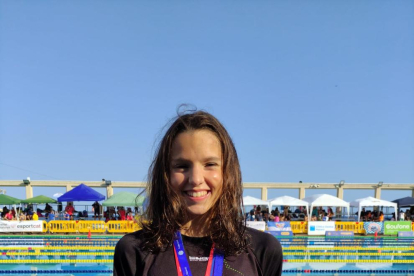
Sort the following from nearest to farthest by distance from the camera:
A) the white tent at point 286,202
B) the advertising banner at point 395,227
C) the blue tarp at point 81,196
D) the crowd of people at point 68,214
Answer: the advertising banner at point 395,227 < the blue tarp at point 81,196 < the crowd of people at point 68,214 < the white tent at point 286,202

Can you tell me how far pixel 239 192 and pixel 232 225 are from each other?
170 mm

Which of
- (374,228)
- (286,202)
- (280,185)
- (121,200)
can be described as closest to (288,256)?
(374,228)

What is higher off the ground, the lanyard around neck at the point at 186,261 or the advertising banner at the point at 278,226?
the lanyard around neck at the point at 186,261

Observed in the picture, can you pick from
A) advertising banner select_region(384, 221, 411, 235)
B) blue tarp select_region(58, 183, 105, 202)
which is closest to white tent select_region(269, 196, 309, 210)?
advertising banner select_region(384, 221, 411, 235)

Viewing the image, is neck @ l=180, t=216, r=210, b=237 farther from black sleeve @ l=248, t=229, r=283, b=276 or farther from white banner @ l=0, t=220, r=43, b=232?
white banner @ l=0, t=220, r=43, b=232

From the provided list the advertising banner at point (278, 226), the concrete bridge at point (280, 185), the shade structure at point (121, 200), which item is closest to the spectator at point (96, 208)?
the shade structure at point (121, 200)

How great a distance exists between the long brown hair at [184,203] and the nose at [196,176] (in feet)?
0.37

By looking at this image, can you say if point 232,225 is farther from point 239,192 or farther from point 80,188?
point 80,188

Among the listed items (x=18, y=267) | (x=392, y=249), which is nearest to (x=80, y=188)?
(x=18, y=267)

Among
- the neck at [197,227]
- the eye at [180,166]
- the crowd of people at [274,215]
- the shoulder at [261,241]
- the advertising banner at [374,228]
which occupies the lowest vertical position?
the advertising banner at [374,228]

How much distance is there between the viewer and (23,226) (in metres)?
15.9

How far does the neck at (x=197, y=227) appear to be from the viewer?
150cm

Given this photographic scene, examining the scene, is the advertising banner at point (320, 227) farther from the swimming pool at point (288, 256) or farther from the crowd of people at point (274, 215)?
the crowd of people at point (274, 215)

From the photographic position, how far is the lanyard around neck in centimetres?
137
